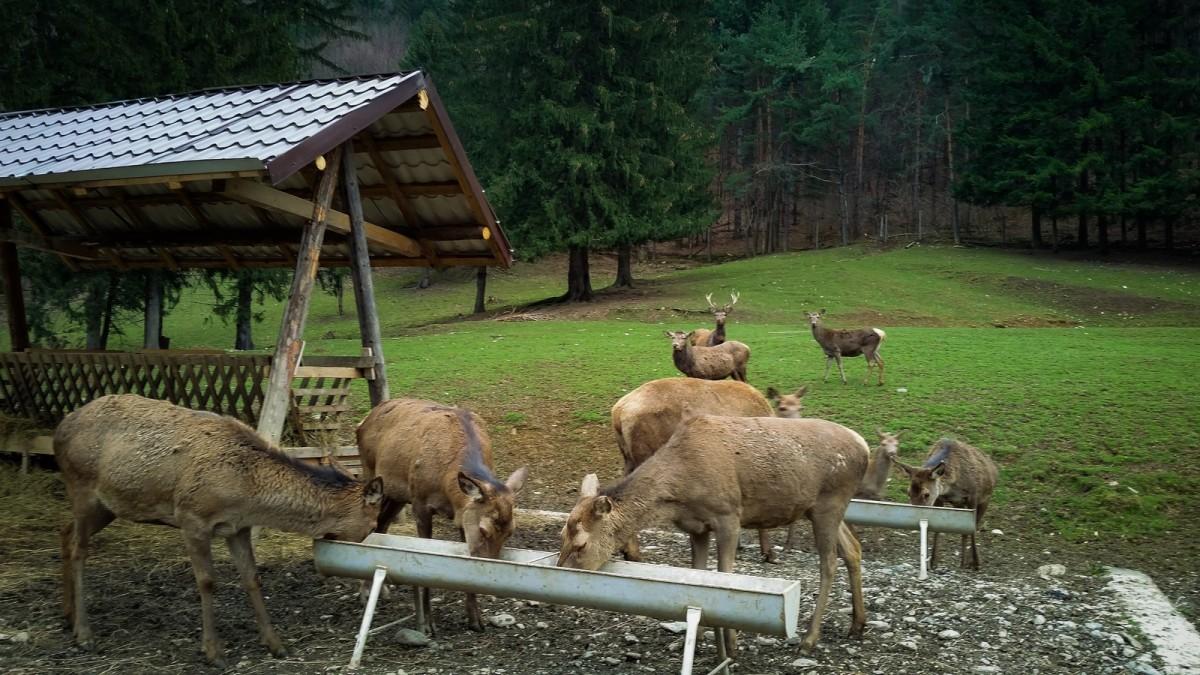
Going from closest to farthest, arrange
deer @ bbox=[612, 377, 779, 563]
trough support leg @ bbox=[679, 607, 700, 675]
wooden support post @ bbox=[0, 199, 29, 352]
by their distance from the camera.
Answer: trough support leg @ bbox=[679, 607, 700, 675] → deer @ bbox=[612, 377, 779, 563] → wooden support post @ bbox=[0, 199, 29, 352]

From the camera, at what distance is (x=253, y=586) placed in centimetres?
716

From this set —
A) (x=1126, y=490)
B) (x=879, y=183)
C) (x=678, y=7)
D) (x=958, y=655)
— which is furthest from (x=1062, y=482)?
(x=879, y=183)

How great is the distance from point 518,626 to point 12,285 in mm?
9368

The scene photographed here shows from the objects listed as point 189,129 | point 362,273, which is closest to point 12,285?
point 189,129

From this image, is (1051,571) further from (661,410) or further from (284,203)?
(284,203)

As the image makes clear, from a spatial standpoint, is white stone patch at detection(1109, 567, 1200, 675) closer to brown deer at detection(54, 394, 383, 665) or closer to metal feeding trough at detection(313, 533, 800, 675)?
metal feeding trough at detection(313, 533, 800, 675)

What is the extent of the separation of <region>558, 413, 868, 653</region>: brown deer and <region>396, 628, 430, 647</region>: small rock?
52.0 inches

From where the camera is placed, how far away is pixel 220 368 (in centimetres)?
1097

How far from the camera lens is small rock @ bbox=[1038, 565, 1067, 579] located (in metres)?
9.28

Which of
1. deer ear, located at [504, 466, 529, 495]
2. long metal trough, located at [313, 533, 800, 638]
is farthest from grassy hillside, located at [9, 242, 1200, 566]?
long metal trough, located at [313, 533, 800, 638]

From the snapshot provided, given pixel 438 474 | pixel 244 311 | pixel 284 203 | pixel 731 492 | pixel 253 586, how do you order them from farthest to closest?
pixel 244 311 → pixel 284 203 → pixel 438 474 → pixel 731 492 → pixel 253 586

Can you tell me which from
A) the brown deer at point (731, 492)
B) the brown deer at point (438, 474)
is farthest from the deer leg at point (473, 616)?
the brown deer at point (731, 492)

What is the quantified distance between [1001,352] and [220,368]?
1534 centimetres

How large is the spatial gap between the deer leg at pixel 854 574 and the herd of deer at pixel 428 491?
12mm
